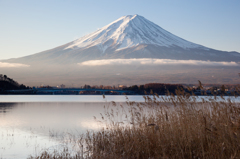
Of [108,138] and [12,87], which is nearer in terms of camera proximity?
[108,138]

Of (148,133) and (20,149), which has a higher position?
(148,133)

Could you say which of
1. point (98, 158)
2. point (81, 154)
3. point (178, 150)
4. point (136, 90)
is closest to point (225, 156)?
point (178, 150)

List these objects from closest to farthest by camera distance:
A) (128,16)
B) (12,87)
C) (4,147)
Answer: (4,147) < (12,87) < (128,16)

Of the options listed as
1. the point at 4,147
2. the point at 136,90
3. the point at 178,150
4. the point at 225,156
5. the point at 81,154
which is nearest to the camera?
the point at 225,156

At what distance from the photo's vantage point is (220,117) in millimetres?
8172

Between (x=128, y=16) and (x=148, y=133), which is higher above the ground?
(x=128, y=16)

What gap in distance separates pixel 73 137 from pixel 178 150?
5.89m

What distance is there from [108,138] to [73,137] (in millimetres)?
2296

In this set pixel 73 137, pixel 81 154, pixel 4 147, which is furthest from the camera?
pixel 73 137

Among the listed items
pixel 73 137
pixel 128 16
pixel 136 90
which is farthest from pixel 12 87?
pixel 73 137

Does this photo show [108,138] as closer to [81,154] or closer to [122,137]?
[122,137]

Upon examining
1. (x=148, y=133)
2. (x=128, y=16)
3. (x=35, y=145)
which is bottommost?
(x=35, y=145)

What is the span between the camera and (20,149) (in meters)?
9.11

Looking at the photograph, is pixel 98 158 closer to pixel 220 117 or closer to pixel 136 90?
pixel 220 117
